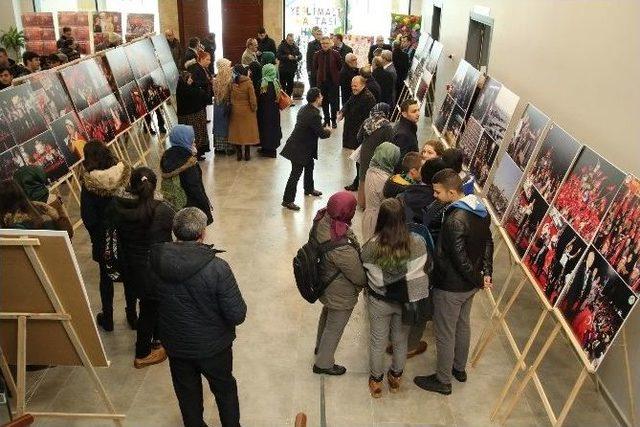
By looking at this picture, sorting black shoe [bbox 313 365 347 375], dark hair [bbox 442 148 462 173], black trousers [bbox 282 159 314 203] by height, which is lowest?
black shoe [bbox 313 365 347 375]

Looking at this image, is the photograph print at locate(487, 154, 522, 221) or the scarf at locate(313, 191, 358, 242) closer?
the scarf at locate(313, 191, 358, 242)

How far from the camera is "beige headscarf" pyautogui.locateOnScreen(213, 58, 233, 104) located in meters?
8.29

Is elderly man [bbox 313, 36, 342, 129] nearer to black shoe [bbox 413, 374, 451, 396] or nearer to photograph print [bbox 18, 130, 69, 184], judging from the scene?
photograph print [bbox 18, 130, 69, 184]

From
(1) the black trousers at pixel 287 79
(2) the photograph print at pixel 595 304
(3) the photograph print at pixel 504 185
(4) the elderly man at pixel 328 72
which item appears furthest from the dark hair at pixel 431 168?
(1) the black trousers at pixel 287 79

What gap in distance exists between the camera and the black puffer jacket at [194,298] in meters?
2.96

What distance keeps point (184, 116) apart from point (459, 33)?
4496mm

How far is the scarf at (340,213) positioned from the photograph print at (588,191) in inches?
51.9

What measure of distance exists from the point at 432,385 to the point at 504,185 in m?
1.73

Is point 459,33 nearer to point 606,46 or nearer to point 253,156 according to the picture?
point 253,156

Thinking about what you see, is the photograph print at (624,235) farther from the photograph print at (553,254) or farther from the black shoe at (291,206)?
the black shoe at (291,206)

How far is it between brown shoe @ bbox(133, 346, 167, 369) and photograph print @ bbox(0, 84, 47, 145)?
2.18 m

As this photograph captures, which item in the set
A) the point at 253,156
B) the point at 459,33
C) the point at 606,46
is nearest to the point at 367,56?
the point at 459,33

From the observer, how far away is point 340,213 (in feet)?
11.6

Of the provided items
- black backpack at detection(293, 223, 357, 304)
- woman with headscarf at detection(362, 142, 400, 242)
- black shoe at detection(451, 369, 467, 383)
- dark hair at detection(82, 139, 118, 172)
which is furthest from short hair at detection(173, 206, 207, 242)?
black shoe at detection(451, 369, 467, 383)
